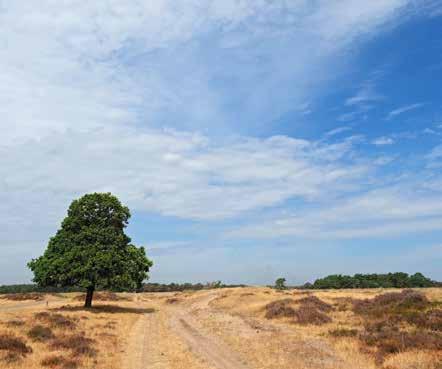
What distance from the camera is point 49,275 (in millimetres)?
46938

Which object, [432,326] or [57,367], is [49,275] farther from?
[432,326]

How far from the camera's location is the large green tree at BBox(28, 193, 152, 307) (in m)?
46.0

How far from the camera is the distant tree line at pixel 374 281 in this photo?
142750 millimetres

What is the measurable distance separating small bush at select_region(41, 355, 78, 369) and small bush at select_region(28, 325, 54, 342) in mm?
6143

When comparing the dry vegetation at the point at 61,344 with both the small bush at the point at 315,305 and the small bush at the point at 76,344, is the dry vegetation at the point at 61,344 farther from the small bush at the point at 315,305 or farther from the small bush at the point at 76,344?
the small bush at the point at 315,305

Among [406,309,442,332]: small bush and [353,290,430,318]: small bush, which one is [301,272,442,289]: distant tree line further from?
[406,309,442,332]: small bush

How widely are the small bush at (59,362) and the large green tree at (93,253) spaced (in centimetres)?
2513

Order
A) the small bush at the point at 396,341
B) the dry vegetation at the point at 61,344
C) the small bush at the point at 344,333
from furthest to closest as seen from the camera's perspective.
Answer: the small bush at the point at 344,333, the small bush at the point at 396,341, the dry vegetation at the point at 61,344

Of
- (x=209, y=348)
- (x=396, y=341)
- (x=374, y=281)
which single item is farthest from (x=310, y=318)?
(x=374, y=281)

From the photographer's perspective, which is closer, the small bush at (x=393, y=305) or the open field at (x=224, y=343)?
the open field at (x=224, y=343)

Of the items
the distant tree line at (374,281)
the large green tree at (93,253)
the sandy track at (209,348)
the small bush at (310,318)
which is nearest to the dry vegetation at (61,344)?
the sandy track at (209,348)

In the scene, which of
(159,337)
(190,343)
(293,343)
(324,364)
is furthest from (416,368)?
(159,337)

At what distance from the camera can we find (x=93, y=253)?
151 feet

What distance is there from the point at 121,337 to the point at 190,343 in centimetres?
541
